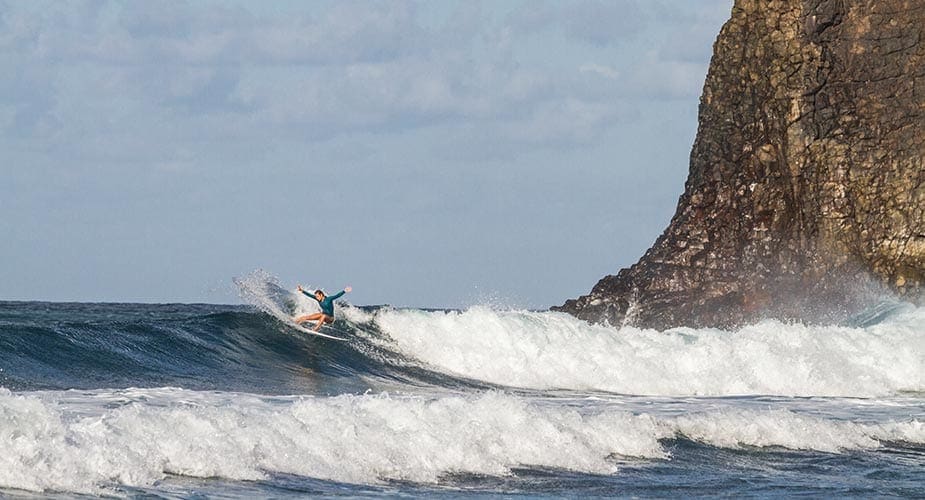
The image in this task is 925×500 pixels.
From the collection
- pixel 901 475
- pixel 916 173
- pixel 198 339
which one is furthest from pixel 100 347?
pixel 916 173

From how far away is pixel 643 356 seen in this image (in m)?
29.3

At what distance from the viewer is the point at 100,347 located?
2331 centimetres

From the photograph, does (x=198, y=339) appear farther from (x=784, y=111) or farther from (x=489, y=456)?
(x=784, y=111)

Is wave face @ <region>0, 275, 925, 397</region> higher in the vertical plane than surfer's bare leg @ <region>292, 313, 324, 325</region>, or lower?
lower

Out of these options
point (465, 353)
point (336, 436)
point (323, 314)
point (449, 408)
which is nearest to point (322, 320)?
point (323, 314)

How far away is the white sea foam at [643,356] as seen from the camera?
2786 centimetres

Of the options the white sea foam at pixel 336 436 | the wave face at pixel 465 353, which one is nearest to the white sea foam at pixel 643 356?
the wave face at pixel 465 353

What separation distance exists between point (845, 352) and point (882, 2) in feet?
45.3

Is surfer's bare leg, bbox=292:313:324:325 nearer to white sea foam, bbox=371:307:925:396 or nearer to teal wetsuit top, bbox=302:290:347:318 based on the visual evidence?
teal wetsuit top, bbox=302:290:347:318

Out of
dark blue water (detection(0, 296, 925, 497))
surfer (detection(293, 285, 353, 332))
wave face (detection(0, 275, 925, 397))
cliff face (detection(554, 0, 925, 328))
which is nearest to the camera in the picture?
dark blue water (detection(0, 296, 925, 497))

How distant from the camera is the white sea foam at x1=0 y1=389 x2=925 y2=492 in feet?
37.4

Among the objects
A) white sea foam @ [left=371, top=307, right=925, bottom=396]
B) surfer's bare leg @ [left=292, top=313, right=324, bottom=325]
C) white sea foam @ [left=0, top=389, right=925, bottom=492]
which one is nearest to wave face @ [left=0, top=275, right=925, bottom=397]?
white sea foam @ [left=371, top=307, right=925, bottom=396]

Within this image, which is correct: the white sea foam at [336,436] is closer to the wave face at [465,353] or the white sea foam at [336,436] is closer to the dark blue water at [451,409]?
the dark blue water at [451,409]

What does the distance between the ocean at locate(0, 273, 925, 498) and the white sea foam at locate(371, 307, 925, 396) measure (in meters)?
0.06
